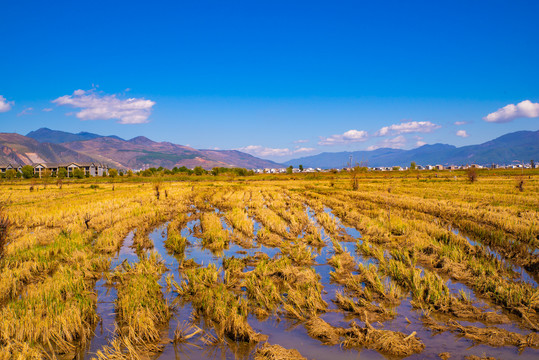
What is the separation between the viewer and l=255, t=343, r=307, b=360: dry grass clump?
4759mm

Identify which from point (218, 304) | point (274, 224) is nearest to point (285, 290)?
point (218, 304)

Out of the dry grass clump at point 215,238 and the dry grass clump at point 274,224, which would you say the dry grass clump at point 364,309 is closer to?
the dry grass clump at point 215,238

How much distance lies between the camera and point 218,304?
625 cm

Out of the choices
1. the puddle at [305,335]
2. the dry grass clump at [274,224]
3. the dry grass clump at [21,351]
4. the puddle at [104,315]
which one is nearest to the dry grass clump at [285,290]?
the puddle at [305,335]

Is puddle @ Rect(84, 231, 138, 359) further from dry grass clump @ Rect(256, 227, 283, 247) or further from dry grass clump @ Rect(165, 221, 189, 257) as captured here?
dry grass clump @ Rect(256, 227, 283, 247)

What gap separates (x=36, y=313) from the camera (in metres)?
5.86

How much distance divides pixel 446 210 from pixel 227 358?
646 inches

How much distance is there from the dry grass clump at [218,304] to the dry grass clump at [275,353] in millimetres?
403

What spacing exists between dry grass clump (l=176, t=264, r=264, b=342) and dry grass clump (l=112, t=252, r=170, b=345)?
0.62 meters

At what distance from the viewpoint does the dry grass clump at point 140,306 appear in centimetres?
543

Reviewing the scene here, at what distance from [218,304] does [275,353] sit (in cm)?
177

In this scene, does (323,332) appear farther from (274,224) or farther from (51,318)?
(274,224)

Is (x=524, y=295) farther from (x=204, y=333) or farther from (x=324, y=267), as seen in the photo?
(x=204, y=333)

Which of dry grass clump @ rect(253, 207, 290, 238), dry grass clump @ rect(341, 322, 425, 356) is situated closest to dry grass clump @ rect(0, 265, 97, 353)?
dry grass clump @ rect(341, 322, 425, 356)
